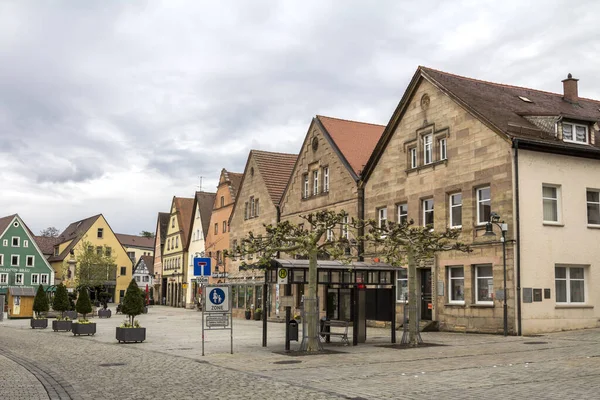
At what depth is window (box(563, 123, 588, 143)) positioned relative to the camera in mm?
28234

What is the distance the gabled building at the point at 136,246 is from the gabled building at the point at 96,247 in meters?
31.6

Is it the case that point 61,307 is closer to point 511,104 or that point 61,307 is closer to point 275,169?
point 275,169

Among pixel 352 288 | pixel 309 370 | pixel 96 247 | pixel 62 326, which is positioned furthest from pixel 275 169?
pixel 96 247

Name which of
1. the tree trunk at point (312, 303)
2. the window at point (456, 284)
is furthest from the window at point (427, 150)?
the tree trunk at point (312, 303)

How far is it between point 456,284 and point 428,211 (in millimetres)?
3878

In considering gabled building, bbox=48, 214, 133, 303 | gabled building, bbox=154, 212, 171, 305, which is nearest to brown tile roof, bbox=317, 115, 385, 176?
gabled building, bbox=154, 212, 171, 305

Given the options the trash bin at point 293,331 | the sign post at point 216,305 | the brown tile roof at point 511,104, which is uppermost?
the brown tile roof at point 511,104

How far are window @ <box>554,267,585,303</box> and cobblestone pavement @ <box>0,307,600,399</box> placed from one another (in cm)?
351

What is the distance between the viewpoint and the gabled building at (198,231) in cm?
7206

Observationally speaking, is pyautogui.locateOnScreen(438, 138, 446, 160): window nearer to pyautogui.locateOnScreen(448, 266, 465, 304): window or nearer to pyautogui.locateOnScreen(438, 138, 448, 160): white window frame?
pyautogui.locateOnScreen(438, 138, 448, 160): white window frame

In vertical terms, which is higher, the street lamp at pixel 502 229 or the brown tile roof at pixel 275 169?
the brown tile roof at pixel 275 169

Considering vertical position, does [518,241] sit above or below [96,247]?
below

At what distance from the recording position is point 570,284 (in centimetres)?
2745

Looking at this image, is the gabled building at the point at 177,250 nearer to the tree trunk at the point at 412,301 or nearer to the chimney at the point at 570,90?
the chimney at the point at 570,90
